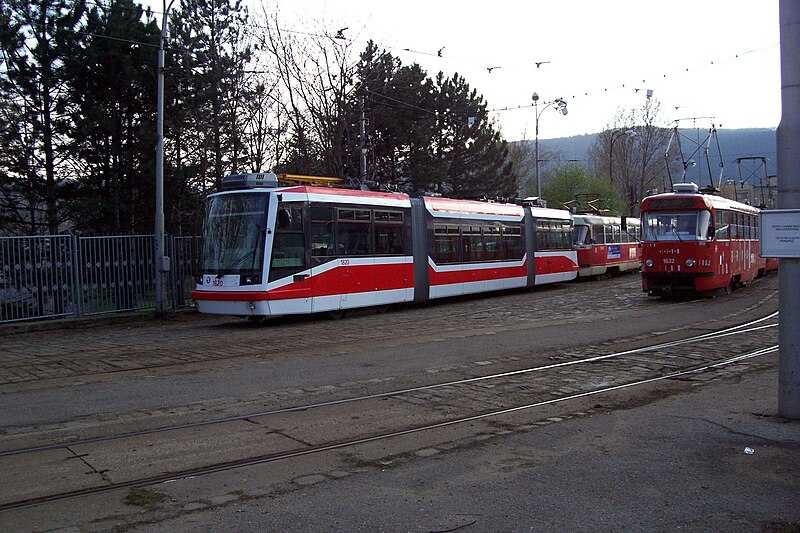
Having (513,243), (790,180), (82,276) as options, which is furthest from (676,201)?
(82,276)

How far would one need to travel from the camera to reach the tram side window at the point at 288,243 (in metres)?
16.6

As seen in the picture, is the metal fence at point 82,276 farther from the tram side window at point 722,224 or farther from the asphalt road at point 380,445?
the tram side window at point 722,224

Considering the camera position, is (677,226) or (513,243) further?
(513,243)

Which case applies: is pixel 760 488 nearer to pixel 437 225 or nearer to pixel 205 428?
pixel 205 428

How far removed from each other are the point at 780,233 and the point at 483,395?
3.79 meters

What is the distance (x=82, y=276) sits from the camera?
19.0 metres

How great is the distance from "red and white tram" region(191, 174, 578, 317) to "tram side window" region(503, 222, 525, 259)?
0.64 metres

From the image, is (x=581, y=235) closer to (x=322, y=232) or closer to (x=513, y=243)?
(x=513, y=243)

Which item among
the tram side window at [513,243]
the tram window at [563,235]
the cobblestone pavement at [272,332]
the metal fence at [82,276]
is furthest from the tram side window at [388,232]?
the tram window at [563,235]

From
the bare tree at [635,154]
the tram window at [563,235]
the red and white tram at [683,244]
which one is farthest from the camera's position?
the bare tree at [635,154]

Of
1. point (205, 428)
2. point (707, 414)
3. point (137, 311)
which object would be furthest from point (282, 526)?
point (137, 311)

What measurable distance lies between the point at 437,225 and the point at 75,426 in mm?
15139

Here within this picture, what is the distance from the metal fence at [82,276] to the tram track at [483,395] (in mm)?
11913

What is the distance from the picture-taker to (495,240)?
25.0 meters
